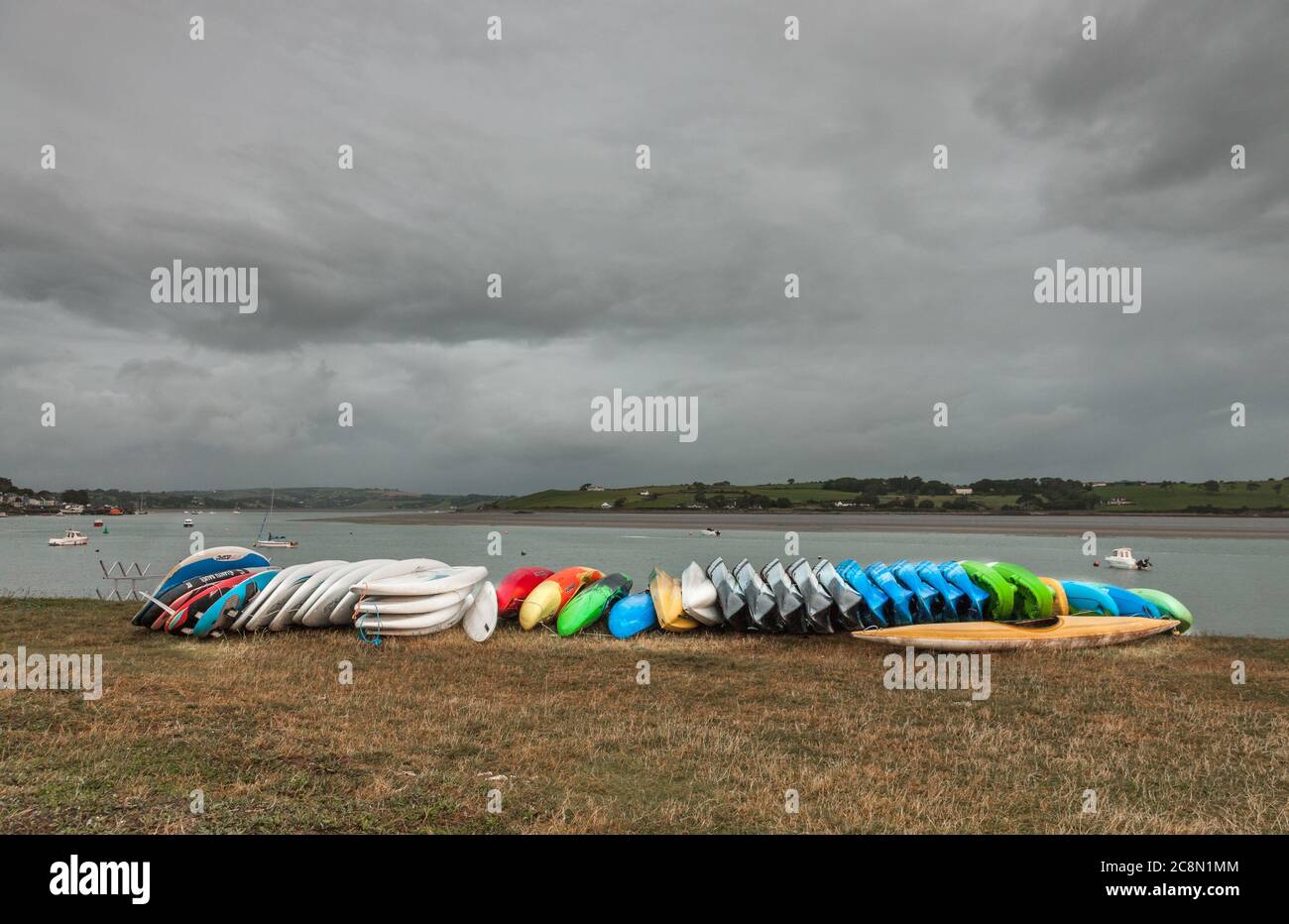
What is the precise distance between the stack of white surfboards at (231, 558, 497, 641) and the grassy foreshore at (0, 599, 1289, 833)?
1.51 m

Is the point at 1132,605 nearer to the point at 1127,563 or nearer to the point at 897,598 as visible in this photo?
the point at 897,598

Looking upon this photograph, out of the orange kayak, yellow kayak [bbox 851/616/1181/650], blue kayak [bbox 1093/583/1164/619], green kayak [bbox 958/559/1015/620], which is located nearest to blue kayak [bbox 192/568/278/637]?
the orange kayak

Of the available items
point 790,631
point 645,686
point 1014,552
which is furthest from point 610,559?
point 645,686

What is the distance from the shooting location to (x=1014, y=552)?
61.5 metres

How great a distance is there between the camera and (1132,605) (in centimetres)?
1581

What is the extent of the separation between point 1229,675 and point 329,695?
42.5 feet

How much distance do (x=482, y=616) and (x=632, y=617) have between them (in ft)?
9.71

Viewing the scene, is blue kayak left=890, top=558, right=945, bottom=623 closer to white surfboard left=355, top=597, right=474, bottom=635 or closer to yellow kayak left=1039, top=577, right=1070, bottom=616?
yellow kayak left=1039, top=577, right=1070, bottom=616

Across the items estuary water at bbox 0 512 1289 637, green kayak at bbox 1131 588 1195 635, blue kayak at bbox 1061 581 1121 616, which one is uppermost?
blue kayak at bbox 1061 581 1121 616

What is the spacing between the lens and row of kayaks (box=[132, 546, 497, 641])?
13758mm

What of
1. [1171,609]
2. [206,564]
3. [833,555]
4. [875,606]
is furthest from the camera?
[833,555]

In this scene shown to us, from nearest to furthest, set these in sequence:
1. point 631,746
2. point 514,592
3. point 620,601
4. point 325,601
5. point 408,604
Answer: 1. point 631,746
2. point 408,604
3. point 325,601
4. point 620,601
5. point 514,592

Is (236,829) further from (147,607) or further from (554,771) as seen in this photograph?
(147,607)

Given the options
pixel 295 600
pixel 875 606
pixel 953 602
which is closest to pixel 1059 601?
pixel 953 602
